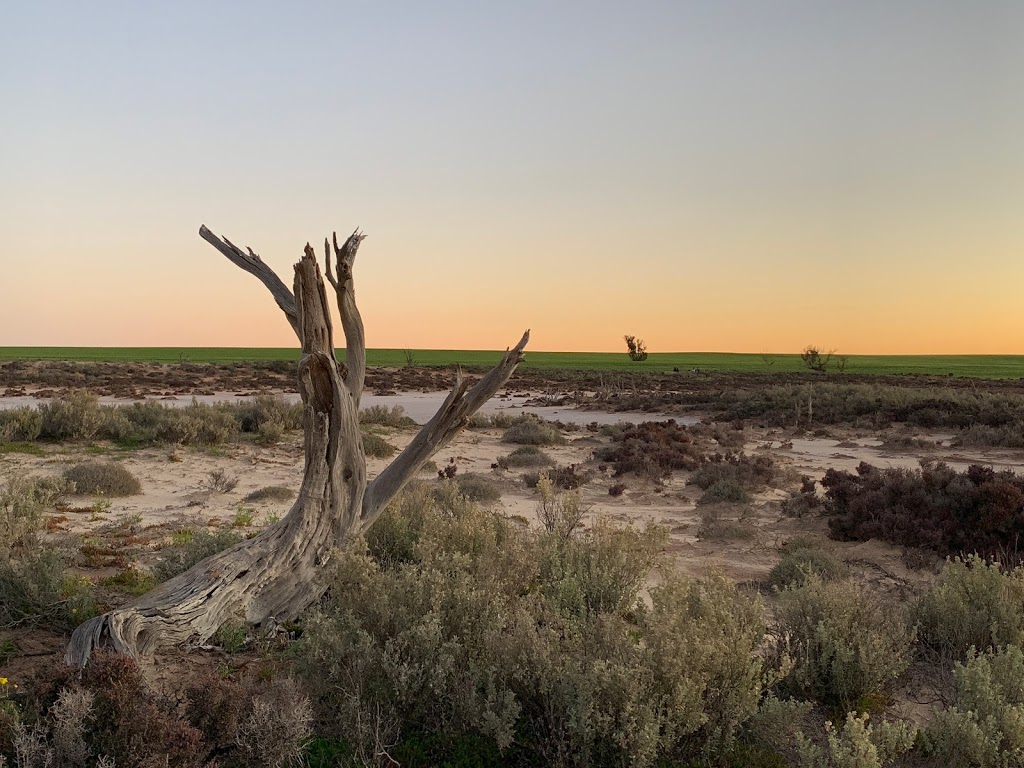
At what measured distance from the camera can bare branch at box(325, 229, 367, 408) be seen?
18.7 ft

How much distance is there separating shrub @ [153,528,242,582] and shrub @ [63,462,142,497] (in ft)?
15.9

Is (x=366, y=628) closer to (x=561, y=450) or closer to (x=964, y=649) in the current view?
(x=964, y=649)

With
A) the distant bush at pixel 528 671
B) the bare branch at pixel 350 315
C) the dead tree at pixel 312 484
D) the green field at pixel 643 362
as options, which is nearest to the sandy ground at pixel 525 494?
the distant bush at pixel 528 671

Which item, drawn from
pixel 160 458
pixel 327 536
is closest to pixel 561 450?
pixel 160 458

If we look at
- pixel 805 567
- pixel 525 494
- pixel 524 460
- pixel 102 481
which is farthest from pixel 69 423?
pixel 805 567

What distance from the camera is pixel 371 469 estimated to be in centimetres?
1451

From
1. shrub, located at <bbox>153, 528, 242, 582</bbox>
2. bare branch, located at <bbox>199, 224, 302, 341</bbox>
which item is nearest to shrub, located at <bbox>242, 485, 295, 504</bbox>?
shrub, located at <bbox>153, 528, 242, 582</bbox>

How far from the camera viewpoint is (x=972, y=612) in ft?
17.0

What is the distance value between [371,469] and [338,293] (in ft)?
29.5

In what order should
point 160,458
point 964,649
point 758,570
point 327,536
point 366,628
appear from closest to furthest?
point 366,628, point 964,649, point 327,536, point 758,570, point 160,458

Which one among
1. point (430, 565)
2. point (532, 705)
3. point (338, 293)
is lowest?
point (532, 705)

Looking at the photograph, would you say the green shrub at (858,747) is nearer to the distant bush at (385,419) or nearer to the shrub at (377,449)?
the shrub at (377,449)

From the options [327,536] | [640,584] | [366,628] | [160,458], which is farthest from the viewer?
[160,458]

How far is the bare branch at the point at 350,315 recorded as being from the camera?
18.7 ft
